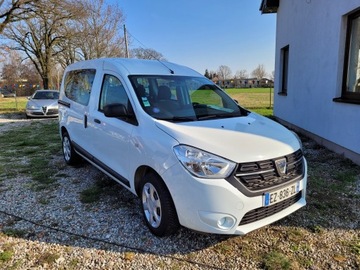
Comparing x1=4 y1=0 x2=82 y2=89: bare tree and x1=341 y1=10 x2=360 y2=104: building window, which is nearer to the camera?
x1=341 y1=10 x2=360 y2=104: building window

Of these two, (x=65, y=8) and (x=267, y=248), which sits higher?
(x=65, y=8)

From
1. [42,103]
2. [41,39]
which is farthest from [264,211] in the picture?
[41,39]

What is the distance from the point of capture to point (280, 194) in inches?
103

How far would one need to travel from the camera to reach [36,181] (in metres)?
4.64

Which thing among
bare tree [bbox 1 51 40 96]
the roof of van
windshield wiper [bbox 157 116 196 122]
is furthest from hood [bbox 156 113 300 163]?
bare tree [bbox 1 51 40 96]

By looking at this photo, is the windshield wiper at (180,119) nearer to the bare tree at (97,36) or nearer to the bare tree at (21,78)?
the bare tree at (97,36)

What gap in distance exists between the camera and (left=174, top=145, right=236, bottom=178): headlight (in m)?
2.38

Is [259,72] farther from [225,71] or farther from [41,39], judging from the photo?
[41,39]

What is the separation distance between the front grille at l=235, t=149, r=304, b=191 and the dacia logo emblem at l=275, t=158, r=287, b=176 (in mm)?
19

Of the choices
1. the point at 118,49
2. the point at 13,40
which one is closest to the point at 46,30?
the point at 13,40

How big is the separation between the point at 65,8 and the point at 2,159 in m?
15.5

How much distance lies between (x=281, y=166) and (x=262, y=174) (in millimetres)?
257

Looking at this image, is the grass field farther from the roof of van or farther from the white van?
the white van

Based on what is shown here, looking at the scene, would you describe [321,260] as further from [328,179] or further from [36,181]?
[36,181]
